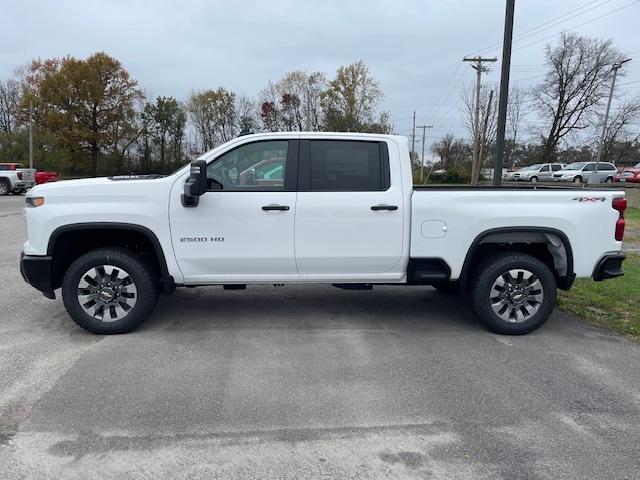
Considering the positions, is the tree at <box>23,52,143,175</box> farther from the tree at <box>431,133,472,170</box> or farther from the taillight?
the taillight

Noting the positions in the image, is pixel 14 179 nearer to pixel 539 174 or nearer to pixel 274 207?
pixel 274 207

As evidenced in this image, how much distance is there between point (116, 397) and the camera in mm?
3836

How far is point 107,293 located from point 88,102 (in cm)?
5301

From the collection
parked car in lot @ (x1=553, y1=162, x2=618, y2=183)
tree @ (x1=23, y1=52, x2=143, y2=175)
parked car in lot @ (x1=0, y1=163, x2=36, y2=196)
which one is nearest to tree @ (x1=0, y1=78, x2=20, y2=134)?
tree @ (x1=23, y1=52, x2=143, y2=175)

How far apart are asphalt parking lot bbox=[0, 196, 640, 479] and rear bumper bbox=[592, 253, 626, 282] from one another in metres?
0.68

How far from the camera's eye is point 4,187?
29.3 m

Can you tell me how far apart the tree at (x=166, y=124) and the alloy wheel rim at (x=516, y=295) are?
50.8 m

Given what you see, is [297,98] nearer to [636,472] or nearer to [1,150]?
[1,150]

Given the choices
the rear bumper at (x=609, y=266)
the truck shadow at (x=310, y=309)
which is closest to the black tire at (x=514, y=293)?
the truck shadow at (x=310, y=309)

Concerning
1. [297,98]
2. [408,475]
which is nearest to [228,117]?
[297,98]

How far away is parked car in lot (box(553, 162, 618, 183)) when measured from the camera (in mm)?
39062

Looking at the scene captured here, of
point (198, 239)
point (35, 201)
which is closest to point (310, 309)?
point (198, 239)

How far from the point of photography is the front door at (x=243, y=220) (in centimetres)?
502

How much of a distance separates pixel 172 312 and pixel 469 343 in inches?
132
